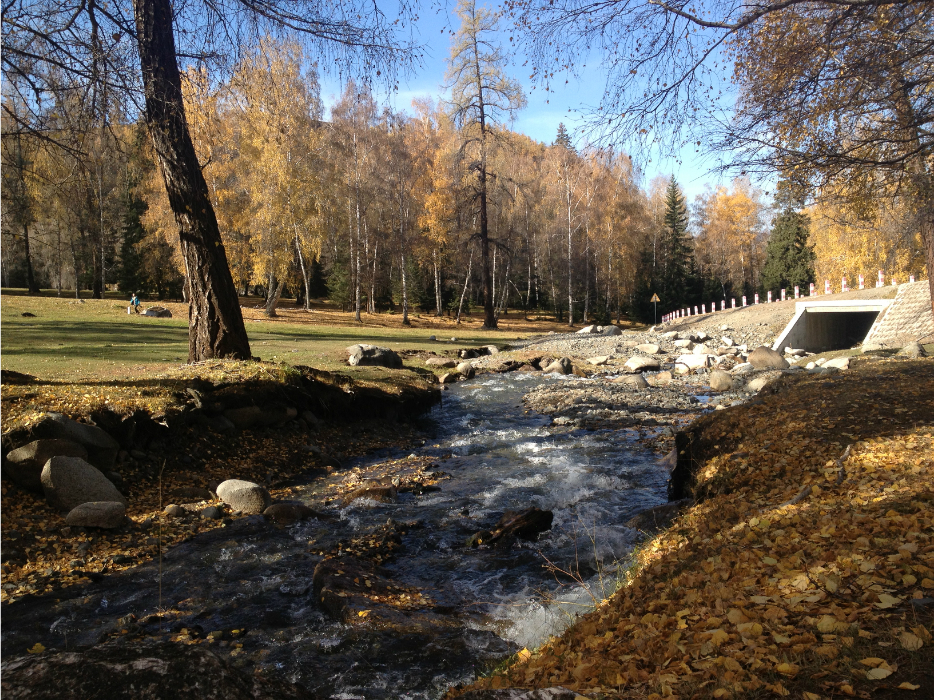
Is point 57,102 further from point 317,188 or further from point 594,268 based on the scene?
point 594,268

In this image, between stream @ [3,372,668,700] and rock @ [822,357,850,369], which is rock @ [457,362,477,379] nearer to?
stream @ [3,372,668,700]

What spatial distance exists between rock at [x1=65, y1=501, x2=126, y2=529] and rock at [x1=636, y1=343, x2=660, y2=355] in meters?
20.2

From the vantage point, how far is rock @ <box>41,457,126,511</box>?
19.7ft

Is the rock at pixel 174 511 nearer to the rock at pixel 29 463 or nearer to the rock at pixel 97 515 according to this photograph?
the rock at pixel 97 515

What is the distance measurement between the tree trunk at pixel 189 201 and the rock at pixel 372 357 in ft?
17.1

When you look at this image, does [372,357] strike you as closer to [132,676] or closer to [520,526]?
[520,526]

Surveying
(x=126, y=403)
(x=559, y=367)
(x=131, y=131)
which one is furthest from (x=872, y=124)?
(x=559, y=367)

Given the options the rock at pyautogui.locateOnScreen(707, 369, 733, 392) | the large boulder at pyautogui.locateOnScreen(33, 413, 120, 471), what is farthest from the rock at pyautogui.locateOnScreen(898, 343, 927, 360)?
the large boulder at pyautogui.locateOnScreen(33, 413, 120, 471)

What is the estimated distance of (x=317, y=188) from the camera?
3150 centimetres

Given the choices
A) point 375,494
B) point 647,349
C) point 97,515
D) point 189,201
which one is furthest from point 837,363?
point 97,515

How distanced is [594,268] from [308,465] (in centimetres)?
4074

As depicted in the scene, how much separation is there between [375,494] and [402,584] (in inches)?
92.2

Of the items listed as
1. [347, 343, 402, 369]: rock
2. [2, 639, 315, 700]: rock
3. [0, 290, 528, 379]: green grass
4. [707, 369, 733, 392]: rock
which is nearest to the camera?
[2, 639, 315, 700]: rock

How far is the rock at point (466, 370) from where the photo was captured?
17906mm
